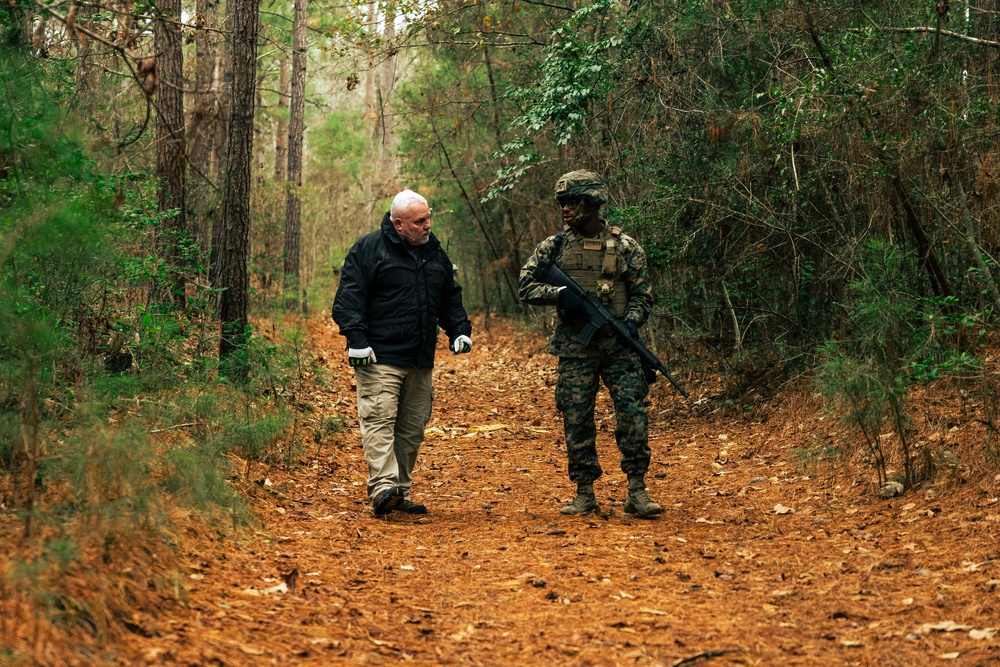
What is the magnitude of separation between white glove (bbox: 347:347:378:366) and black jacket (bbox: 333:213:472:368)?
6 centimetres

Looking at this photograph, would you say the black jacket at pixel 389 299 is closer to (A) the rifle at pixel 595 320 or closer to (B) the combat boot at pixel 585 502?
(A) the rifle at pixel 595 320

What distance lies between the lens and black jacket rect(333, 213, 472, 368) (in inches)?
290

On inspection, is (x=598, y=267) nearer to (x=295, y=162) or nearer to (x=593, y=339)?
(x=593, y=339)

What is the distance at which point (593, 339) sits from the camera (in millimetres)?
7215

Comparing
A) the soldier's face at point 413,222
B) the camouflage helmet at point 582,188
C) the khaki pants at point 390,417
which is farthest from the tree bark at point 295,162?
the camouflage helmet at point 582,188

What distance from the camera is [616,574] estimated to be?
5598 millimetres

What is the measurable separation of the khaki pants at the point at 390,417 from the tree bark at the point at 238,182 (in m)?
2.96

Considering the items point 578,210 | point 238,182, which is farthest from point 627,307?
point 238,182

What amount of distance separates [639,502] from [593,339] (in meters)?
1.26

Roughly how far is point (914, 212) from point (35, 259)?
7.55 meters

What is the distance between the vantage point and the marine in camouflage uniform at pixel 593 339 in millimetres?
7234

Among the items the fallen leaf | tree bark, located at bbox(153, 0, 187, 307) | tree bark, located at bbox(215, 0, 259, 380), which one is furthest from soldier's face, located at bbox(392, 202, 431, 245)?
tree bark, located at bbox(153, 0, 187, 307)

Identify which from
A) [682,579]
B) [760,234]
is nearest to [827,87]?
[760,234]

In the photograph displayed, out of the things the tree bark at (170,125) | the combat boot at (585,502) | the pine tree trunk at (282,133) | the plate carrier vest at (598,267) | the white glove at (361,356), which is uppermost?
the pine tree trunk at (282,133)
